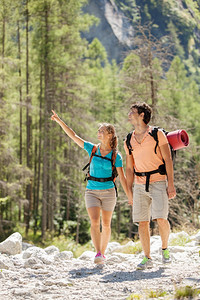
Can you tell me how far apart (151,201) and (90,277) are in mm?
1110

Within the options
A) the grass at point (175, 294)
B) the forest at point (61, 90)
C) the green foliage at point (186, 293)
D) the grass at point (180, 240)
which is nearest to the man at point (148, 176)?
the grass at point (175, 294)

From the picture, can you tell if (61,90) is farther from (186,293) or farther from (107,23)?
(107,23)

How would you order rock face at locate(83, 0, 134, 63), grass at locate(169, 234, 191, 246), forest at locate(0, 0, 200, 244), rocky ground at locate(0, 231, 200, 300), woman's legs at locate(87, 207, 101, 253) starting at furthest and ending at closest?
rock face at locate(83, 0, 134, 63)
forest at locate(0, 0, 200, 244)
grass at locate(169, 234, 191, 246)
woman's legs at locate(87, 207, 101, 253)
rocky ground at locate(0, 231, 200, 300)

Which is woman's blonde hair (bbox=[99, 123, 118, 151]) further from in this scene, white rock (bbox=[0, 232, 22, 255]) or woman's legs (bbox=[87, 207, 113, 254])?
white rock (bbox=[0, 232, 22, 255])

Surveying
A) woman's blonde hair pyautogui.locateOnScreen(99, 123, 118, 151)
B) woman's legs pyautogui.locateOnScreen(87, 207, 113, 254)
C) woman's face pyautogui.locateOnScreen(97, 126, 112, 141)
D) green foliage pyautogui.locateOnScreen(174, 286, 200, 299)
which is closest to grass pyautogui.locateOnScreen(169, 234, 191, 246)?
woman's legs pyautogui.locateOnScreen(87, 207, 113, 254)

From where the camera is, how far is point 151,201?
16.7 ft

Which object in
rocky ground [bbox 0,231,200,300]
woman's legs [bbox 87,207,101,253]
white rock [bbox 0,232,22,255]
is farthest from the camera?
white rock [bbox 0,232,22,255]

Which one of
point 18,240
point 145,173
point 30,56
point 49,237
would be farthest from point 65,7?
point 145,173

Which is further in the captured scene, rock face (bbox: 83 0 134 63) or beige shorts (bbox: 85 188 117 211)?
rock face (bbox: 83 0 134 63)

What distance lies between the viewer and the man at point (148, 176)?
4910 mm

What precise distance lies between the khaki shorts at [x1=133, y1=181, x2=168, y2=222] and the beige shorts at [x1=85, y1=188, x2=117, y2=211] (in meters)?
0.40

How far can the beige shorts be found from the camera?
17.6 ft

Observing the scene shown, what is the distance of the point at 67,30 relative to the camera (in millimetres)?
20891

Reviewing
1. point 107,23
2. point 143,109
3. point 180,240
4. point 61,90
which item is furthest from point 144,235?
point 107,23
